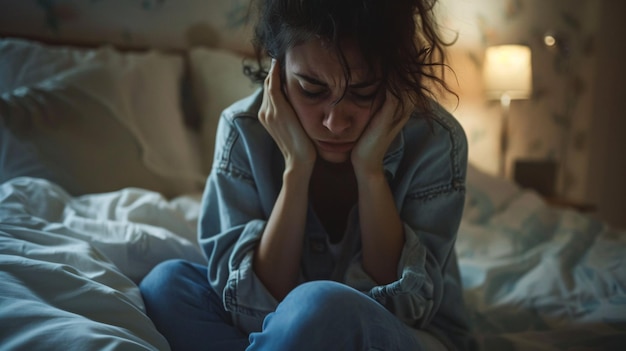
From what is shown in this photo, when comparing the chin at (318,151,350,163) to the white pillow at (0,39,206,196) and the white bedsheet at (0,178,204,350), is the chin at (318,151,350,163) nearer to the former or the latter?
the white bedsheet at (0,178,204,350)

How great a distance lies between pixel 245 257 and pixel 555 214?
3.47ft

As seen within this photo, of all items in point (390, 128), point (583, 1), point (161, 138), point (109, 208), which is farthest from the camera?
point (583, 1)

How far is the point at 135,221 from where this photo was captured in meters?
1.06

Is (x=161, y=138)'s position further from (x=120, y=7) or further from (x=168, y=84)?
(x=120, y=7)

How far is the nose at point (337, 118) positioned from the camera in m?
0.78

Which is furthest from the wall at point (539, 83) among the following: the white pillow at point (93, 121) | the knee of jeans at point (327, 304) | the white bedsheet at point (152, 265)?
the knee of jeans at point (327, 304)

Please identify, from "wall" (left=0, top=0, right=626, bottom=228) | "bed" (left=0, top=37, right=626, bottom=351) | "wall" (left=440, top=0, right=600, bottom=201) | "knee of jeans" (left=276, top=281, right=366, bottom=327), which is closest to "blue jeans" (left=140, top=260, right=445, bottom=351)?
"knee of jeans" (left=276, top=281, right=366, bottom=327)

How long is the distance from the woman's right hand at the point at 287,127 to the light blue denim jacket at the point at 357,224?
7 centimetres

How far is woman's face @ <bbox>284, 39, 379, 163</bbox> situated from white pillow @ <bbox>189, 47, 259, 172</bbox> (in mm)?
739

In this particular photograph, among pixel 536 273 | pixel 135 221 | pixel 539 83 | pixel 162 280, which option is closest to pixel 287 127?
pixel 162 280

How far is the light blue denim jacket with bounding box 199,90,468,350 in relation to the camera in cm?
80

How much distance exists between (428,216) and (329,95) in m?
0.26

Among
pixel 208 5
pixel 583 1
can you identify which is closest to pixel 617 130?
pixel 583 1

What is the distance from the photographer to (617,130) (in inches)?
101
